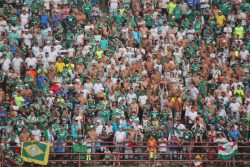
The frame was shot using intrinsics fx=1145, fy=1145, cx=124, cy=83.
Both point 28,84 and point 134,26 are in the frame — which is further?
point 134,26

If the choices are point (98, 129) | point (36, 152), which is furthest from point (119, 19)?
point (36, 152)

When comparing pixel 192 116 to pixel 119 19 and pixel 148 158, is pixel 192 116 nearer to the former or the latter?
pixel 148 158

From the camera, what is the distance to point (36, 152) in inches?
1721

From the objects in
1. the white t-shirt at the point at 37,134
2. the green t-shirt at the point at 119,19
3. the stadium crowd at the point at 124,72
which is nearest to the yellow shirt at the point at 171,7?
the stadium crowd at the point at 124,72

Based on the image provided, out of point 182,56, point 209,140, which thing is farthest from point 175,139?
point 182,56

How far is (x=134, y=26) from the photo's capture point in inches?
1969

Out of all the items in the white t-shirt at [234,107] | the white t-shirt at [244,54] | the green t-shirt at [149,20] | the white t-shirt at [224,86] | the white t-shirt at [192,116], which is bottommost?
the white t-shirt at [192,116]

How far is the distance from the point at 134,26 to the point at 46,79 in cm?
521

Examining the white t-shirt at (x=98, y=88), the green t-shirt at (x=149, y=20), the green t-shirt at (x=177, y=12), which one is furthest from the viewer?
the green t-shirt at (x=177, y=12)

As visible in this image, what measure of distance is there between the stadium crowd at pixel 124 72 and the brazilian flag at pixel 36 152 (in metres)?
0.42

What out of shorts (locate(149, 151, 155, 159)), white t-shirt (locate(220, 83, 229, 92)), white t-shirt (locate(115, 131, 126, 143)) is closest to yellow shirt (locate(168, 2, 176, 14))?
white t-shirt (locate(220, 83, 229, 92))

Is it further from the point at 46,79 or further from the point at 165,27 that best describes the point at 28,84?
the point at 165,27

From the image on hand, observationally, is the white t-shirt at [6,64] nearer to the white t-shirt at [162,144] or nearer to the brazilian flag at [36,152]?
the brazilian flag at [36,152]

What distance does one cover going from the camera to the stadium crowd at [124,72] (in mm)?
45125
